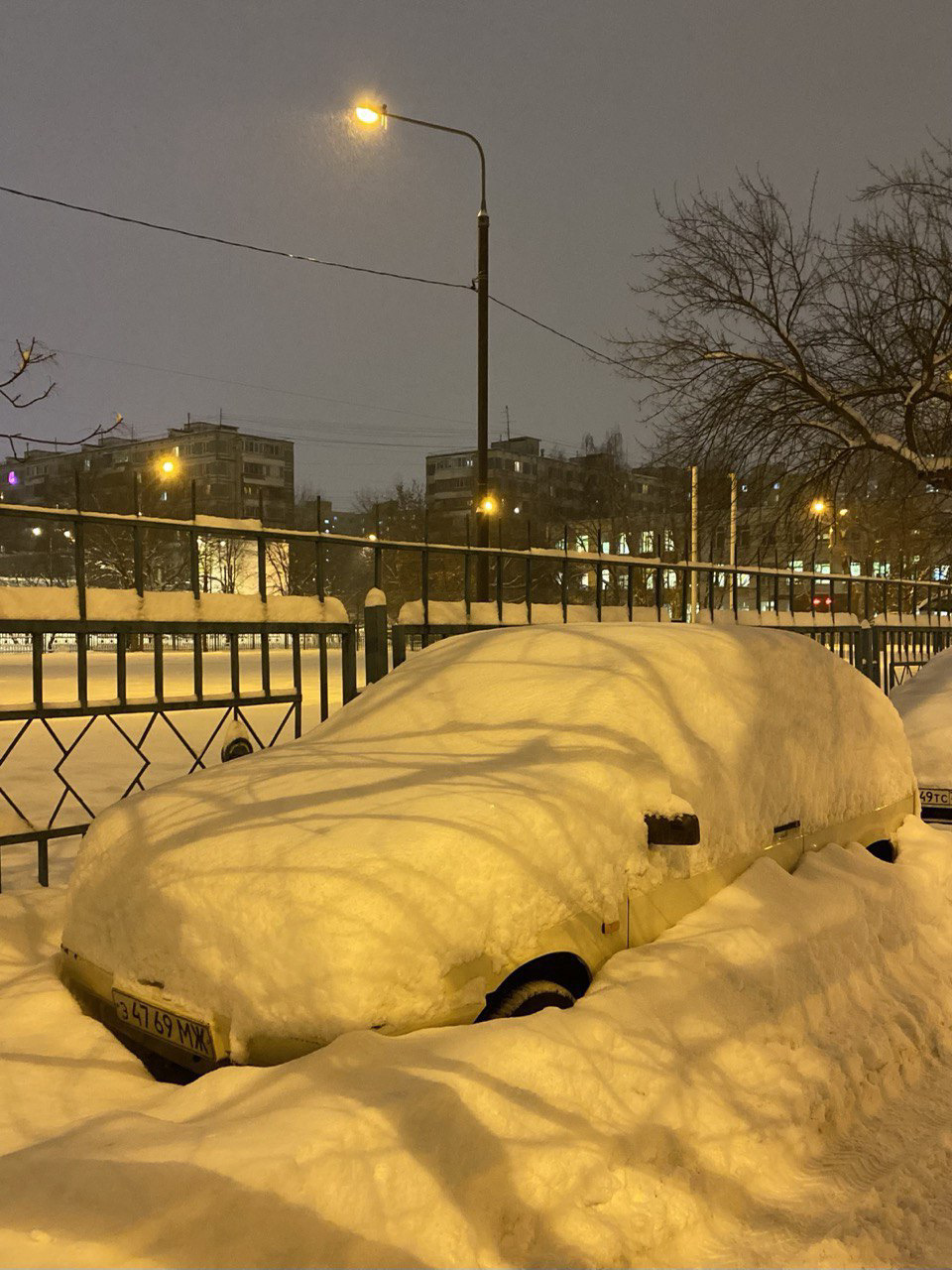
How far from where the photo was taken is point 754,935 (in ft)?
11.8

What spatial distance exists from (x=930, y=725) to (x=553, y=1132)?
18.1ft

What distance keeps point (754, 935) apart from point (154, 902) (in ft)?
7.18

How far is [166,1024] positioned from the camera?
287 cm

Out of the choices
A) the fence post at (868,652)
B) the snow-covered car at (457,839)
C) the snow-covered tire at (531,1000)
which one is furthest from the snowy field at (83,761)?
the fence post at (868,652)

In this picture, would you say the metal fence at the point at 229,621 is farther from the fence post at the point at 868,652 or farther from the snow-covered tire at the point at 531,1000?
the snow-covered tire at the point at 531,1000

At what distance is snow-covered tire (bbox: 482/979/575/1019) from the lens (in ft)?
9.70

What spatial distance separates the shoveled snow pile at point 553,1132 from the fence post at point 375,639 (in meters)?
2.88

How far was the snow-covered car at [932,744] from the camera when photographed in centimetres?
663

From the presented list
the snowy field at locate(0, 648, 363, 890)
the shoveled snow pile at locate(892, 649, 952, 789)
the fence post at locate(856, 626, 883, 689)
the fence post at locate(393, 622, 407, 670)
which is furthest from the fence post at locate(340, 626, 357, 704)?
the fence post at locate(856, 626, 883, 689)

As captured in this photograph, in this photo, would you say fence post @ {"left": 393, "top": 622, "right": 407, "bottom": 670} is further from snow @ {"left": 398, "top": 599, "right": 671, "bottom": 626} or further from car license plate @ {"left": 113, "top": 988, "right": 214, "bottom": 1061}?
car license plate @ {"left": 113, "top": 988, "right": 214, "bottom": 1061}

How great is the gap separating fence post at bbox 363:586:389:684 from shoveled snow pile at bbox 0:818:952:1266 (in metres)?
2.88

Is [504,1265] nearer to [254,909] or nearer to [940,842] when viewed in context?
[254,909]

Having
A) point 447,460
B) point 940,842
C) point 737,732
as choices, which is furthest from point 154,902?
point 447,460

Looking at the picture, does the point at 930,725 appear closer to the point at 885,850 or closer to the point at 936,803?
the point at 936,803
